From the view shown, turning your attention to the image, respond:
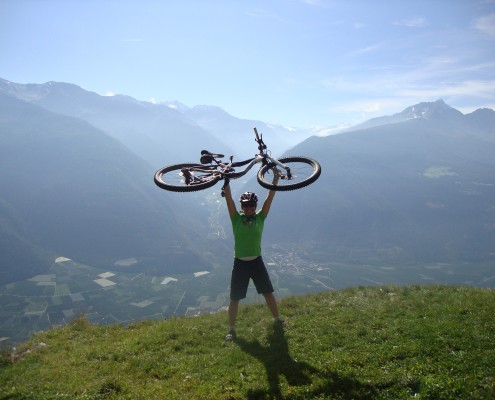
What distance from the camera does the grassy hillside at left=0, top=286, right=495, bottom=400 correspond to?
7.34m

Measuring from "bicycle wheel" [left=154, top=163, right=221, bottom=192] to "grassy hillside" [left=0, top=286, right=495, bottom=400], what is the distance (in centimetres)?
515

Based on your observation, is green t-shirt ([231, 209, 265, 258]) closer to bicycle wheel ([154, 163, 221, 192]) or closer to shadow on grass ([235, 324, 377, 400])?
bicycle wheel ([154, 163, 221, 192])

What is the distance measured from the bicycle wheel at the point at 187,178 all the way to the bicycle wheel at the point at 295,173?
5.71 feet

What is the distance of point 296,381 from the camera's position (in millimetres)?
7672

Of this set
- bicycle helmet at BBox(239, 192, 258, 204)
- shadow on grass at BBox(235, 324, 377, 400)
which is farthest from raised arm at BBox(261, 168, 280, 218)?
shadow on grass at BBox(235, 324, 377, 400)

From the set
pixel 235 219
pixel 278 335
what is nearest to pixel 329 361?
pixel 278 335

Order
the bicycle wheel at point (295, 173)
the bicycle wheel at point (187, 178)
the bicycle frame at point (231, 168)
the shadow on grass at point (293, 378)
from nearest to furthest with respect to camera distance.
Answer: the shadow on grass at point (293, 378)
the bicycle wheel at point (295, 173)
the bicycle wheel at point (187, 178)
the bicycle frame at point (231, 168)

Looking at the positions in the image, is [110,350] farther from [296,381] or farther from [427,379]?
[427,379]

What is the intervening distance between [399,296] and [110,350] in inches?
456

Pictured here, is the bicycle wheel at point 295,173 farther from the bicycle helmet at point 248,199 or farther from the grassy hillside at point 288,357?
the grassy hillside at point 288,357

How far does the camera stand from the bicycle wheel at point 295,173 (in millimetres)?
10526

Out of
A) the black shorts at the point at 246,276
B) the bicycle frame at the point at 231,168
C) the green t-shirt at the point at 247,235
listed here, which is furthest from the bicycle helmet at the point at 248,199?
the black shorts at the point at 246,276

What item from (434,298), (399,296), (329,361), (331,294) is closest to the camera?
(329,361)

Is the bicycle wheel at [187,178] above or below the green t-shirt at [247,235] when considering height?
above
